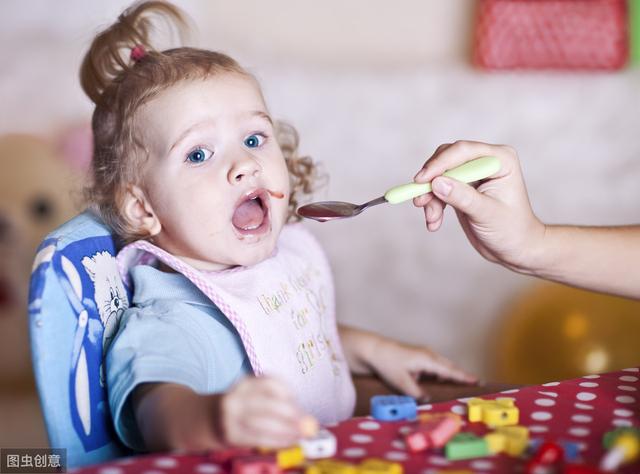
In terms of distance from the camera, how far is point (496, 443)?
75 cm

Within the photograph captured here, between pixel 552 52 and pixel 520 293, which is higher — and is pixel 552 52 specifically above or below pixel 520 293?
above

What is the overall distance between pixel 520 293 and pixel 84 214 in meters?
1.57

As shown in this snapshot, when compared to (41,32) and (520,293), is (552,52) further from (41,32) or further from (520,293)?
(41,32)

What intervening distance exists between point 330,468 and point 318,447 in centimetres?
4

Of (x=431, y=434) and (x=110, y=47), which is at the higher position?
(x=110, y=47)

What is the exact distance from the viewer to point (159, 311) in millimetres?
1022

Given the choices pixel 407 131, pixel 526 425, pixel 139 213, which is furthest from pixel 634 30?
pixel 526 425

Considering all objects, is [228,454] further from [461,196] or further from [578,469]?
[461,196]

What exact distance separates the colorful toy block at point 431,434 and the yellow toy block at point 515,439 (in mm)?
43

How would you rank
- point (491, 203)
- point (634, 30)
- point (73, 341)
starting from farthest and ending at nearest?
point (634, 30) → point (491, 203) → point (73, 341)

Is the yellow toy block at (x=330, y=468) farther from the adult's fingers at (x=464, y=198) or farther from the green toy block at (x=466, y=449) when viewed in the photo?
the adult's fingers at (x=464, y=198)

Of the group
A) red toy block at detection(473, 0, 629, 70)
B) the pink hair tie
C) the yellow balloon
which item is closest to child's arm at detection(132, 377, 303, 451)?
the pink hair tie

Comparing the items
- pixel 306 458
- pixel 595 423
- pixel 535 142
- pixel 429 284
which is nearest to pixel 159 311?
pixel 306 458

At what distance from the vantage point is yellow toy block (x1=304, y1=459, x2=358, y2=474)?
69cm
